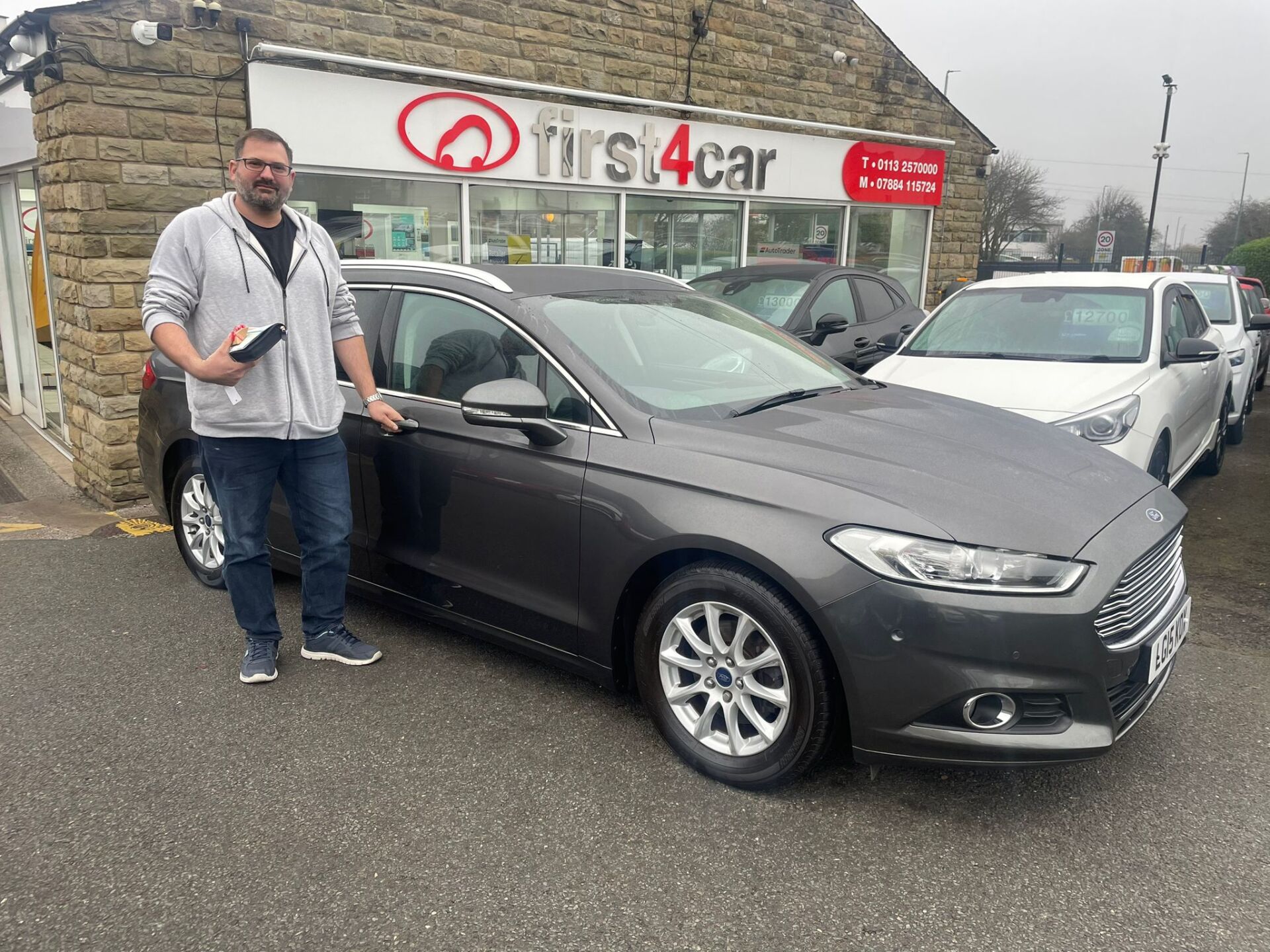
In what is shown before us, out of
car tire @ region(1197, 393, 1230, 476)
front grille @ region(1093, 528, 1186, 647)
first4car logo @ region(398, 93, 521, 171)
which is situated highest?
first4car logo @ region(398, 93, 521, 171)

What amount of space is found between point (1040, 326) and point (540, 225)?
474 cm

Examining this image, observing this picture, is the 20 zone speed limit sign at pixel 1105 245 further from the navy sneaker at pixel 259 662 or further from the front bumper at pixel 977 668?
the navy sneaker at pixel 259 662

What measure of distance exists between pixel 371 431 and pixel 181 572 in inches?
75.1

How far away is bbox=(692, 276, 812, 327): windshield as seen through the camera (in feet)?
25.2

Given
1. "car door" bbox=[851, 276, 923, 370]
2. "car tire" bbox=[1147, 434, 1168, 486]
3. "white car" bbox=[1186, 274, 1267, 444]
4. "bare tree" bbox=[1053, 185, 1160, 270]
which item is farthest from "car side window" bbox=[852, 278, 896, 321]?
"bare tree" bbox=[1053, 185, 1160, 270]

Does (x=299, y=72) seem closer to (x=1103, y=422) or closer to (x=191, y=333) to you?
(x=191, y=333)

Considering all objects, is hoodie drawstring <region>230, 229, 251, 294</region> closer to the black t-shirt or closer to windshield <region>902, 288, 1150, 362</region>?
the black t-shirt

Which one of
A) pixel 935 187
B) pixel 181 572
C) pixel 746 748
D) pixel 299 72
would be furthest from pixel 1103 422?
pixel 935 187

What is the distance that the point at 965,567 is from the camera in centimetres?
257

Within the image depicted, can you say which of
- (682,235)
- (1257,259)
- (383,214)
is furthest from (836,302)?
(1257,259)

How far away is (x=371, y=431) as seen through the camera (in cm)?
387

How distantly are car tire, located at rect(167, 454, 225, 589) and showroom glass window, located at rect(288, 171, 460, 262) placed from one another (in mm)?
3294

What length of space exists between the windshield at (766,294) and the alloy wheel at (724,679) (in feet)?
16.1

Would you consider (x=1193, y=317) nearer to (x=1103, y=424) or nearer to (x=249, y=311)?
(x=1103, y=424)
